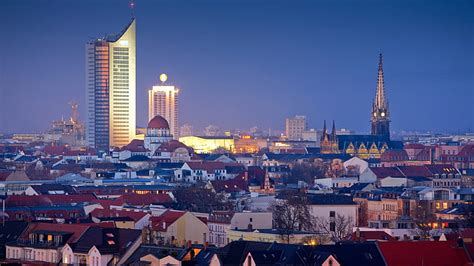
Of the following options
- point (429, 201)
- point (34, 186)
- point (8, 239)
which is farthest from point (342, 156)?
point (8, 239)

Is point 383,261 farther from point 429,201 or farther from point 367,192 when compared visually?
point 367,192

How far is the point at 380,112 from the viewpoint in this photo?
198 m

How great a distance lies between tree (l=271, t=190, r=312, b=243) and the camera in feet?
255

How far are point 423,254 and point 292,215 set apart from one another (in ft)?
92.3

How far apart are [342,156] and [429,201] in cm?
7926

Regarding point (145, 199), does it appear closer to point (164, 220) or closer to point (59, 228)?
point (164, 220)

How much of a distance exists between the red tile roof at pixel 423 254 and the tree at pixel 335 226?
14662 millimetres

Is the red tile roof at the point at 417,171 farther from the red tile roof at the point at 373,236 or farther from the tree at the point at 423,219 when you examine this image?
the red tile roof at the point at 373,236

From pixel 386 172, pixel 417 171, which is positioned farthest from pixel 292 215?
pixel 417 171

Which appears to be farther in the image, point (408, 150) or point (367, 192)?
point (408, 150)

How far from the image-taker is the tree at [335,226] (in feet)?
248

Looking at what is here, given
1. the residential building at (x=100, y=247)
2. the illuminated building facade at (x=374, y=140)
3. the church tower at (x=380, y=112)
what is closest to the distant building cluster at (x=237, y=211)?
Answer: the residential building at (x=100, y=247)

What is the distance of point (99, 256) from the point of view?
5956 cm

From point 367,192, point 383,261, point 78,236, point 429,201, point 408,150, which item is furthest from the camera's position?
point 408,150
